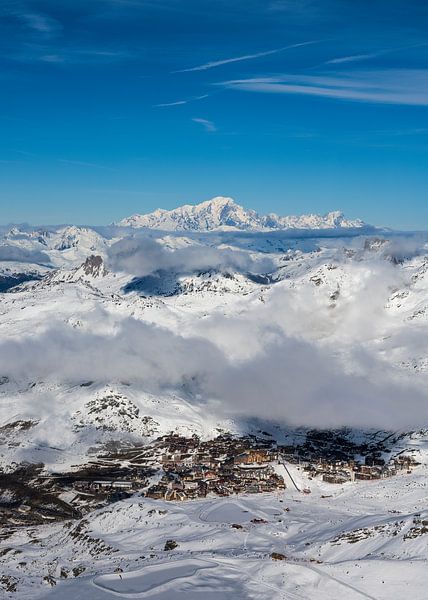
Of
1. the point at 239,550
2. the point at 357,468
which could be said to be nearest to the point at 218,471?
the point at 357,468

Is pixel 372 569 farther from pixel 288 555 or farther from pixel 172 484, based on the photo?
pixel 172 484

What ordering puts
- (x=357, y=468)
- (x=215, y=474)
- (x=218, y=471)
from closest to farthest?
(x=215, y=474), (x=357, y=468), (x=218, y=471)

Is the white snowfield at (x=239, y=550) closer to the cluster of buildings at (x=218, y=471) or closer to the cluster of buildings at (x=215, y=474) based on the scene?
the cluster of buildings at (x=215, y=474)

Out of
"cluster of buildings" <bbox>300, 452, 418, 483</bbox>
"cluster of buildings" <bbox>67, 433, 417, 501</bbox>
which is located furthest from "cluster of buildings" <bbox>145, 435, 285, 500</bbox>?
"cluster of buildings" <bbox>300, 452, 418, 483</bbox>

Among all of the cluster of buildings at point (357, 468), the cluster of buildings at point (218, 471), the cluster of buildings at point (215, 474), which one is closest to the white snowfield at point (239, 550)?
the cluster of buildings at point (215, 474)

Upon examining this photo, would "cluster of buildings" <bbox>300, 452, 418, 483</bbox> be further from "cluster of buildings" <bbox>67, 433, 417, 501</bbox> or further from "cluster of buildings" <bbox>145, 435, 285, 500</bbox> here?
"cluster of buildings" <bbox>145, 435, 285, 500</bbox>

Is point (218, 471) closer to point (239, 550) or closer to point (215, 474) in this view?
point (215, 474)

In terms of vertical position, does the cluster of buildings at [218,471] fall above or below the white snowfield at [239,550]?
below

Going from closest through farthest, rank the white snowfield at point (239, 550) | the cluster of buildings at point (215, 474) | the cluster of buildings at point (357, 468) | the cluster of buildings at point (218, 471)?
1. the white snowfield at point (239, 550)
2. the cluster of buildings at point (215, 474)
3. the cluster of buildings at point (218, 471)
4. the cluster of buildings at point (357, 468)

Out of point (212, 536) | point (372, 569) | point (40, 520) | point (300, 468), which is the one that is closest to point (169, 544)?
point (212, 536)

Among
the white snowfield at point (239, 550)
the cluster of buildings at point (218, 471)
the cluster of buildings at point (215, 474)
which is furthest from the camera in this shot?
the cluster of buildings at point (218, 471)

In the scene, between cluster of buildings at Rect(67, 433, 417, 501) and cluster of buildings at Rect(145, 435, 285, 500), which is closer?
cluster of buildings at Rect(145, 435, 285, 500)
